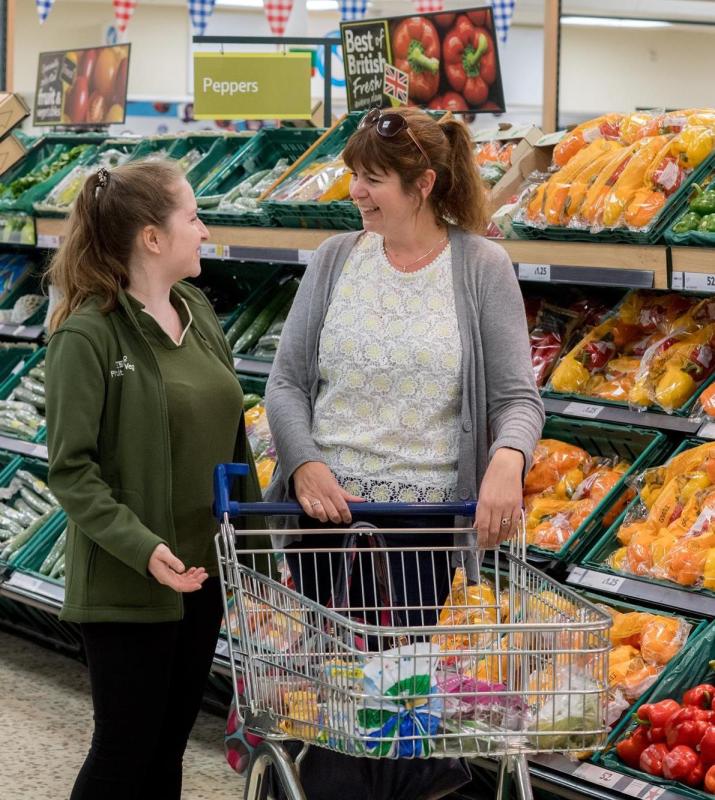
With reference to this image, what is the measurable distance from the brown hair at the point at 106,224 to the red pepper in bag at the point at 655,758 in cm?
139

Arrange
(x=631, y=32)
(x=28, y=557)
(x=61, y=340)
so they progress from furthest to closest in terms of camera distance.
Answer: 1. (x=631, y=32)
2. (x=28, y=557)
3. (x=61, y=340)

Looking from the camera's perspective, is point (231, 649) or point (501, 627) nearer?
point (501, 627)

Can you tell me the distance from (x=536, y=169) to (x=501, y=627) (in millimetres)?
2423

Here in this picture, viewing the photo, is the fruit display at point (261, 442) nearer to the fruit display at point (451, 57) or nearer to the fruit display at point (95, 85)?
the fruit display at point (451, 57)

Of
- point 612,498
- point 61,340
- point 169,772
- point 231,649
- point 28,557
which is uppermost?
point 61,340

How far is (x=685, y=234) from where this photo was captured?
3025 mm

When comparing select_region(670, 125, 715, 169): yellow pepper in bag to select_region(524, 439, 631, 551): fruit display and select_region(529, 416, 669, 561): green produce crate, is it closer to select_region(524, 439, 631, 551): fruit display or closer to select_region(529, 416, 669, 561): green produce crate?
select_region(529, 416, 669, 561): green produce crate

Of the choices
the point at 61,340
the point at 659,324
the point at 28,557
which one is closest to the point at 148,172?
the point at 61,340

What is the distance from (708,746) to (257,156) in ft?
9.67

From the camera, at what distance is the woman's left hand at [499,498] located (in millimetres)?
2139

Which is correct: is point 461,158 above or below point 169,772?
above

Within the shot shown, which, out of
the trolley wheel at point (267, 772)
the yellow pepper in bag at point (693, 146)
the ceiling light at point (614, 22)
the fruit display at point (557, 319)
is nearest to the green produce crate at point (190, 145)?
the fruit display at point (557, 319)

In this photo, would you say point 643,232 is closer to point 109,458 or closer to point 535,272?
point 535,272

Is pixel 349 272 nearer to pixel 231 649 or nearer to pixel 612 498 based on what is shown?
pixel 231 649
